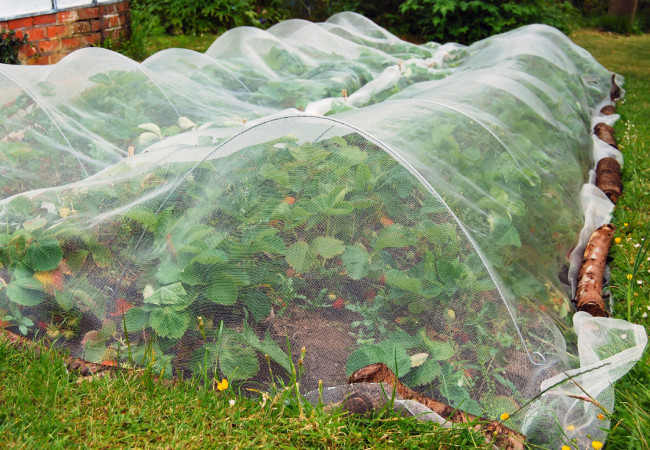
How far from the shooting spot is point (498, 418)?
222 centimetres

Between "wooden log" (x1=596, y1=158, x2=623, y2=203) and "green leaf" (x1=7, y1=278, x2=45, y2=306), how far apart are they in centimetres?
370

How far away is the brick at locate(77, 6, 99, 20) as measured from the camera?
6.59 m

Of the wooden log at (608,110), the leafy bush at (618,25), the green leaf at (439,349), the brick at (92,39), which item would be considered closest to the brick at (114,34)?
the brick at (92,39)

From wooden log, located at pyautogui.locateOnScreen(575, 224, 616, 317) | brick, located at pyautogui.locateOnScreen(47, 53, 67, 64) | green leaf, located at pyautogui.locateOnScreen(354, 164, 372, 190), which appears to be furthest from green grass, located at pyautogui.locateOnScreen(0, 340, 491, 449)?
brick, located at pyautogui.locateOnScreen(47, 53, 67, 64)

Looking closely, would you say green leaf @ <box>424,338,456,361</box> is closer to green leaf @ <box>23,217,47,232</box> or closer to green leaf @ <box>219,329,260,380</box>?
green leaf @ <box>219,329,260,380</box>

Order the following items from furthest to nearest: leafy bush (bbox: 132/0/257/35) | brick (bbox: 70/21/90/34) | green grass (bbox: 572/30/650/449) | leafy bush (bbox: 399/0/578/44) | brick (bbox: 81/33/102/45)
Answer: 1. leafy bush (bbox: 399/0/578/44)
2. leafy bush (bbox: 132/0/257/35)
3. brick (bbox: 81/33/102/45)
4. brick (bbox: 70/21/90/34)
5. green grass (bbox: 572/30/650/449)

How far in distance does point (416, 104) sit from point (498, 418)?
166cm

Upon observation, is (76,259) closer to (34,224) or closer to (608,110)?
(34,224)

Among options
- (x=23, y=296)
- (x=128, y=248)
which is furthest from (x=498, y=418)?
(x=23, y=296)

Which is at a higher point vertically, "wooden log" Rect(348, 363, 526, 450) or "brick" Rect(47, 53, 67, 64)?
"brick" Rect(47, 53, 67, 64)

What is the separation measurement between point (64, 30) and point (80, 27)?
0.25 m

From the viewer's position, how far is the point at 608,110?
679 centimetres

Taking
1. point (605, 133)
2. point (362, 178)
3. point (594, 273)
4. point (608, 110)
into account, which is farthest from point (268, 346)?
point (608, 110)

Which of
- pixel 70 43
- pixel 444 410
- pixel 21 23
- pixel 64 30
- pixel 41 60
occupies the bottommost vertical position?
pixel 444 410
